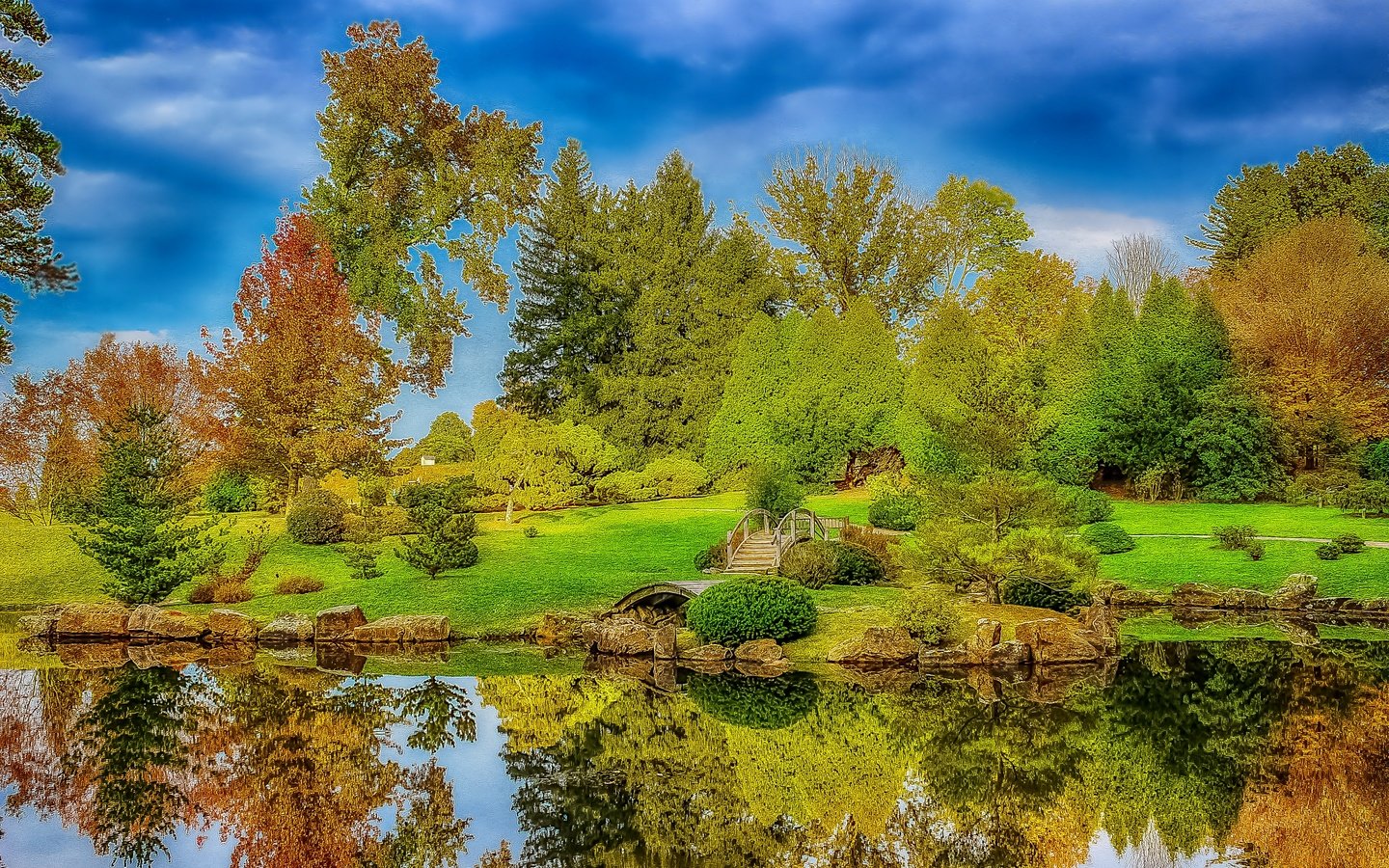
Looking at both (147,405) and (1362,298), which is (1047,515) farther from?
(1362,298)

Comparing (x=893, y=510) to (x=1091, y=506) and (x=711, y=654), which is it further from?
(x=711, y=654)

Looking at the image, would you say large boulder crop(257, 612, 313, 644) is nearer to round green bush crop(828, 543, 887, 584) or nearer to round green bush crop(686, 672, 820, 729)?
round green bush crop(686, 672, 820, 729)

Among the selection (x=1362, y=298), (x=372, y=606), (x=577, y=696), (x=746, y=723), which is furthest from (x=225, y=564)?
(x=1362, y=298)

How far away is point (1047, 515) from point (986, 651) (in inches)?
133

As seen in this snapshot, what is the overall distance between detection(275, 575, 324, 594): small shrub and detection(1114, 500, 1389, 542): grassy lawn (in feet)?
76.6

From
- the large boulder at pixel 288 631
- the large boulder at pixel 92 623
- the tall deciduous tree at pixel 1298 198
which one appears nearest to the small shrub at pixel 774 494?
the large boulder at pixel 288 631

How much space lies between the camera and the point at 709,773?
1052 centimetres

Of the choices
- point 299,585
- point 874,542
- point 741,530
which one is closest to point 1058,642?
point 874,542

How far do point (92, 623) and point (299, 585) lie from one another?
449cm

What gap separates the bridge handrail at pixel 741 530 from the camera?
25906mm

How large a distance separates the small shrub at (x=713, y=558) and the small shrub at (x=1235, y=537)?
13.4 meters

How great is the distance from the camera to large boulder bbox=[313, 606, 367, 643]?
21219mm

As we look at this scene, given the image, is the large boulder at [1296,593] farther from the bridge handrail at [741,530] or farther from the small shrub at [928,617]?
the bridge handrail at [741,530]

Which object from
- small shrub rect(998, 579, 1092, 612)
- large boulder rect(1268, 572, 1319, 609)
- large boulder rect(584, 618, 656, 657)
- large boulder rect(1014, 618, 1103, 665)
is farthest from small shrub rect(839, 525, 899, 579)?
large boulder rect(1268, 572, 1319, 609)
